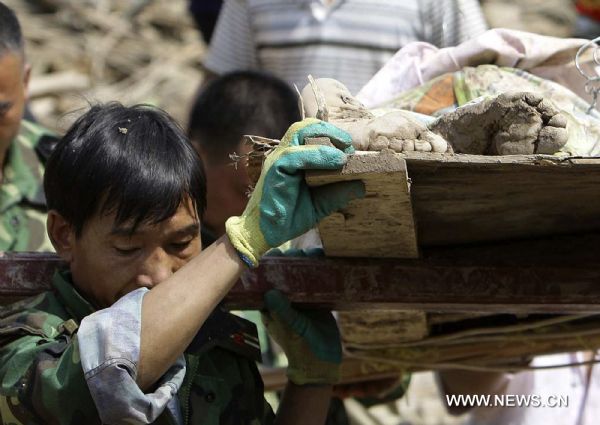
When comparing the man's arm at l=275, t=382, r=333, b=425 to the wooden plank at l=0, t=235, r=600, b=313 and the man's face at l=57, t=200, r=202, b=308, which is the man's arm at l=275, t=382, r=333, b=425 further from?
the man's face at l=57, t=200, r=202, b=308

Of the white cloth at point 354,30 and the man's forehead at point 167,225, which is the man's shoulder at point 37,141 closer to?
the white cloth at point 354,30

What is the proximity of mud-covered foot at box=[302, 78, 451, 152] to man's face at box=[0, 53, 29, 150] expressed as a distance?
1.49 m

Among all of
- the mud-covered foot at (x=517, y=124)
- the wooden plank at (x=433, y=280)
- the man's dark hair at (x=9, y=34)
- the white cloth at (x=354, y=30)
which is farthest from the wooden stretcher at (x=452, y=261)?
the white cloth at (x=354, y=30)

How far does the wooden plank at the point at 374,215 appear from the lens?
205cm

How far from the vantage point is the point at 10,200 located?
12.2 feet

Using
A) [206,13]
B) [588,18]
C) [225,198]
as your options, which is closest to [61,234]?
[225,198]

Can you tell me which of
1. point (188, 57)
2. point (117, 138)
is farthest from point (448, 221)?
point (188, 57)

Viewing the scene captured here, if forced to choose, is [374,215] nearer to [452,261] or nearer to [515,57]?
[452,261]

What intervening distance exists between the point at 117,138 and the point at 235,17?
1861mm

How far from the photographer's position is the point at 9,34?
372cm

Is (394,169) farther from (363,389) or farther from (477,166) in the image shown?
(363,389)

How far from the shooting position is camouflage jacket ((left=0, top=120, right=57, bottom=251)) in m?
3.64

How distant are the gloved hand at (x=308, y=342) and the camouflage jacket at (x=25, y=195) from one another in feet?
4.00

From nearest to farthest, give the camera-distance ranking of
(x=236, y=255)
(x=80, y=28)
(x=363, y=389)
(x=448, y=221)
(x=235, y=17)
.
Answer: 1. (x=236, y=255)
2. (x=448, y=221)
3. (x=363, y=389)
4. (x=235, y=17)
5. (x=80, y=28)
